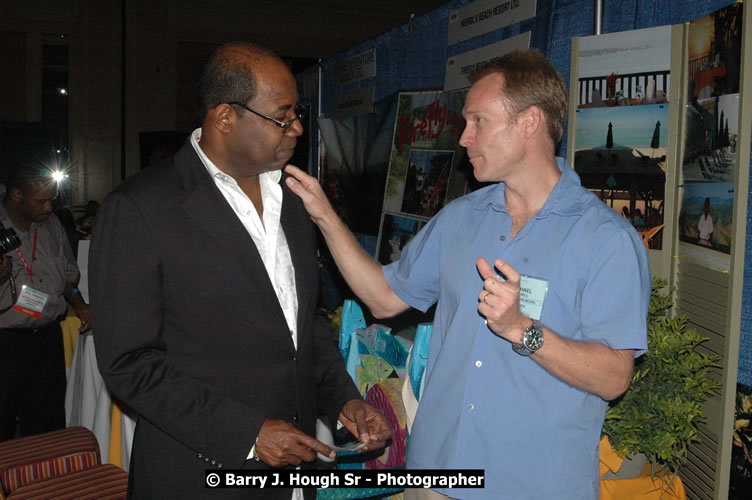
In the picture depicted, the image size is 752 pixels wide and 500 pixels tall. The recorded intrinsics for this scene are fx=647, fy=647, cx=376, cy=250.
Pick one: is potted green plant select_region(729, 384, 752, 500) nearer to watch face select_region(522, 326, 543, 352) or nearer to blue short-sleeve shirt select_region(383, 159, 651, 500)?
blue short-sleeve shirt select_region(383, 159, 651, 500)

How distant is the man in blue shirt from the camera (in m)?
1.37

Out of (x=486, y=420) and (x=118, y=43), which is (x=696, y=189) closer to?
(x=486, y=420)

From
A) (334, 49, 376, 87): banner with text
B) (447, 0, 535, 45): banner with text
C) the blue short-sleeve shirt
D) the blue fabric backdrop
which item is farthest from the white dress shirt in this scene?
(334, 49, 376, 87): banner with text

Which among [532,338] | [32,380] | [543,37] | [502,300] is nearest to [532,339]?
[532,338]

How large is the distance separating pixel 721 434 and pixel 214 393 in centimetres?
148

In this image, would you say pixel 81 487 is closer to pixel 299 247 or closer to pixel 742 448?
pixel 299 247

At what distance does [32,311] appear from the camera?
3.65 metres

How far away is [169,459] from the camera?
147 cm

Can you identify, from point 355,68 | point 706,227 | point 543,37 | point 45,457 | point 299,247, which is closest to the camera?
point 299,247

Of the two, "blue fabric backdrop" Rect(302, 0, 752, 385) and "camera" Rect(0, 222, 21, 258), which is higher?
"blue fabric backdrop" Rect(302, 0, 752, 385)

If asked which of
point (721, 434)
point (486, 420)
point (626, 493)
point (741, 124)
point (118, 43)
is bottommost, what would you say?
point (626, 493)

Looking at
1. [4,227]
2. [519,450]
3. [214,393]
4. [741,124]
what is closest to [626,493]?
[519,450]

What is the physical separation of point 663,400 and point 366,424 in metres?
0.90

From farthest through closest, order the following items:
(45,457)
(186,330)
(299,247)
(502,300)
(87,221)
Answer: (87,221) < (45,457) < (299,247) < (186,330) < (502,300)
